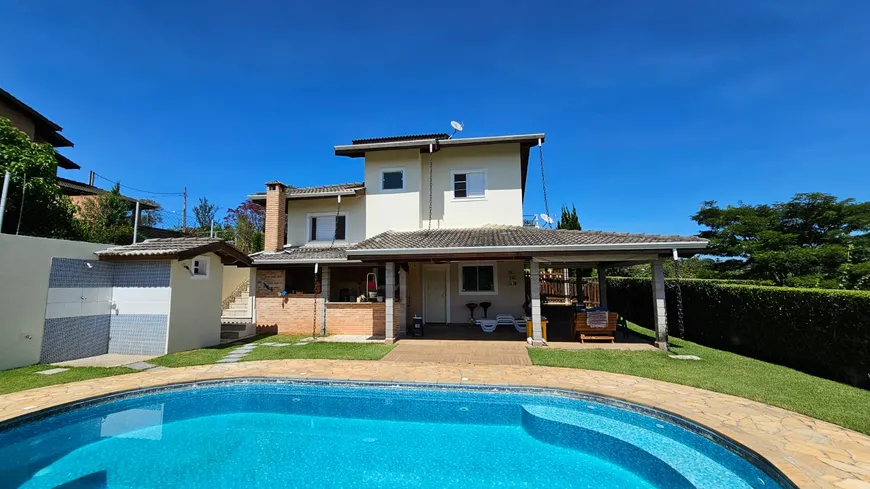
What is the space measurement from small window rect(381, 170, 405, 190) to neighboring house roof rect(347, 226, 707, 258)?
174 inches

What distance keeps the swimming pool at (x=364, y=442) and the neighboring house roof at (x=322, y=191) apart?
36.7ft

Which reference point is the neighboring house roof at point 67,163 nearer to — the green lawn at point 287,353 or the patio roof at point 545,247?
the green lawn at point 287,353

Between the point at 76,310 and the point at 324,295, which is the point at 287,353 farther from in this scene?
the point at 76,310

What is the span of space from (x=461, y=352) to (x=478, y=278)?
6254 millimetres

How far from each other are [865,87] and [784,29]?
519cm

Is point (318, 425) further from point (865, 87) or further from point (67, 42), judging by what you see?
point (865, 87)

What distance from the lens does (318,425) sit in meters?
7.39

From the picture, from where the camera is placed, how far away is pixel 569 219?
34.2m

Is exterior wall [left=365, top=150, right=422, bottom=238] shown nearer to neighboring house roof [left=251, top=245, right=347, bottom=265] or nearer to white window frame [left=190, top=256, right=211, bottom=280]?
neighboring house roof [left=251, top=245, right=347, bottom=265]

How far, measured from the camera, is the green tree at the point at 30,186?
1344 cm

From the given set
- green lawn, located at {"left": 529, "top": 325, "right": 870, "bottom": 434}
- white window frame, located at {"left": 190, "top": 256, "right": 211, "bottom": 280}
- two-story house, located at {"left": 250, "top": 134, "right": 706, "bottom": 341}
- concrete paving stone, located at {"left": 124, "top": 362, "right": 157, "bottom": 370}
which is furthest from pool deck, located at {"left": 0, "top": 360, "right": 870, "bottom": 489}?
two-story house, located at {"left": 250, "top": 134, "right": 706, "bottom": 341}

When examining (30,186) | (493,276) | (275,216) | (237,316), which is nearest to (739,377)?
(493,276)

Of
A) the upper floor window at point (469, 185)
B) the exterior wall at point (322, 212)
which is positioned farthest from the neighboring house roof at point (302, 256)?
the upper floor window at point (469, 185)

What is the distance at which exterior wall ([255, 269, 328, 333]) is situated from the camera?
53.1 feet
